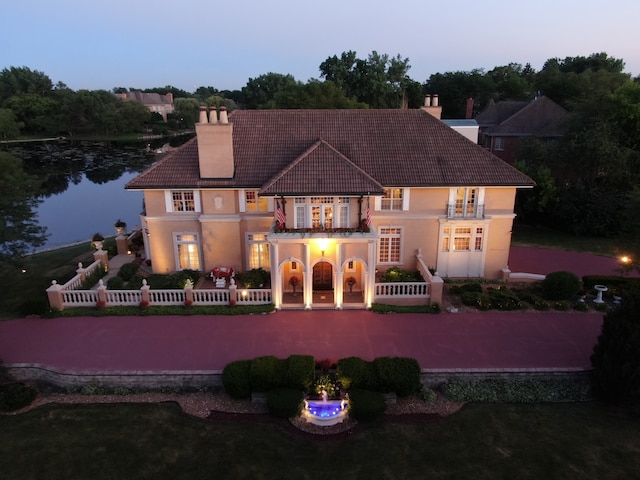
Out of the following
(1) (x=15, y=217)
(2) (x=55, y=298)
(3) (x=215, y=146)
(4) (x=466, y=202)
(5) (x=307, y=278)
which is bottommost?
(2) (x=55, y=298)

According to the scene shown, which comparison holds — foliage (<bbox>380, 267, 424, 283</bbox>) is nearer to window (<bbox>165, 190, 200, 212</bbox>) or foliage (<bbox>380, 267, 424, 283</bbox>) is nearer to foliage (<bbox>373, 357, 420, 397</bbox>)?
foliage (<bbox>373, 357, 420, 397</bbox>)

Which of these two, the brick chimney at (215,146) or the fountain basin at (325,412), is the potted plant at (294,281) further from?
the fountain basin at (325,412)

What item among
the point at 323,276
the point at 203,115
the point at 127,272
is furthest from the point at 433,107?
the point at 127,272

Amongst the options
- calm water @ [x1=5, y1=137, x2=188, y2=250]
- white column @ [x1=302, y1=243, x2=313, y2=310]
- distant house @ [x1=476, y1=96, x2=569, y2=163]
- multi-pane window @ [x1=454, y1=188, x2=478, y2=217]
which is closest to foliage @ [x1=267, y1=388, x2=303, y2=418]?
white column @ [x1=302, y1=243, x2=313, y2=310]

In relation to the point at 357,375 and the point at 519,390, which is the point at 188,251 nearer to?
the point at 357,375

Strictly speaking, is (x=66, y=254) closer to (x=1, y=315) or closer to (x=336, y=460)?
(x=1, y=315)

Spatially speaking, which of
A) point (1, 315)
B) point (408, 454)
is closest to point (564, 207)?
point (408, 454)
